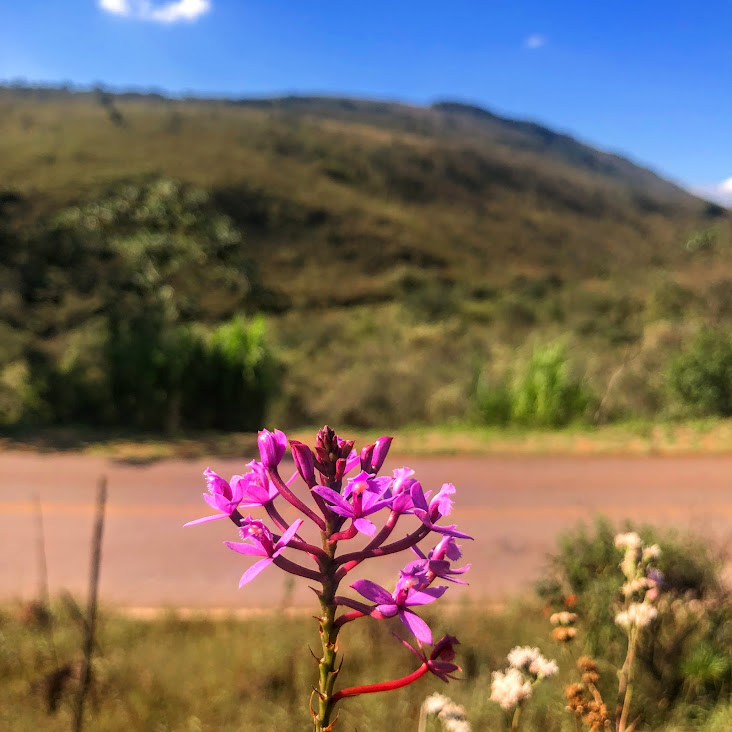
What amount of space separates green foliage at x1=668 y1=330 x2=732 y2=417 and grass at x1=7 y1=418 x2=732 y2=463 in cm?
88

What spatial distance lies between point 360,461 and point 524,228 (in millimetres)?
84565

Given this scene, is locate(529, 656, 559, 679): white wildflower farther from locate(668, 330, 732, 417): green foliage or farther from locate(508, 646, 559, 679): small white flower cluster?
locate(668, 330, 732, 417): green foliage

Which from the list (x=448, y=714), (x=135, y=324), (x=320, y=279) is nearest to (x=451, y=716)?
(x=448, y=714)

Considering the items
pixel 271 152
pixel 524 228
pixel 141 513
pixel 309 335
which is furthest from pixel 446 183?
pixel 141 513

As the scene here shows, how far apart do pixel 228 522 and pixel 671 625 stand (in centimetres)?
522

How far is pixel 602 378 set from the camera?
631 inches

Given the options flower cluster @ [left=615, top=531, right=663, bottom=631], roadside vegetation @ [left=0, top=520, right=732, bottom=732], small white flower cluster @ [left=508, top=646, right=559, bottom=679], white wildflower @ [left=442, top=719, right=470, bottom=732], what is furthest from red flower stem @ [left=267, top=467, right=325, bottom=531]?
roadside vegetation @ [left=0, top=520, right=732, bottom=732]

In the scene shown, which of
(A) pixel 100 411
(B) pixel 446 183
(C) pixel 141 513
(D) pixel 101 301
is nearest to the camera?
(C) pixel 141 513

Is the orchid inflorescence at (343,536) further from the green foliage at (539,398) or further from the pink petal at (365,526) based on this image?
the green foliage at (539,398)

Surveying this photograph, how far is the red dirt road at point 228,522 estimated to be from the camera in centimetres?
632

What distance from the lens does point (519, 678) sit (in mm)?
1658

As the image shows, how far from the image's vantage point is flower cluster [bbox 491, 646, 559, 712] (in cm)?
161

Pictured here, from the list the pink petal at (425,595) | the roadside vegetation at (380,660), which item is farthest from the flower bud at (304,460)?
the roadside vegetation at (380,660)

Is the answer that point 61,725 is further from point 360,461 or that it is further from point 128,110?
point 128,110
